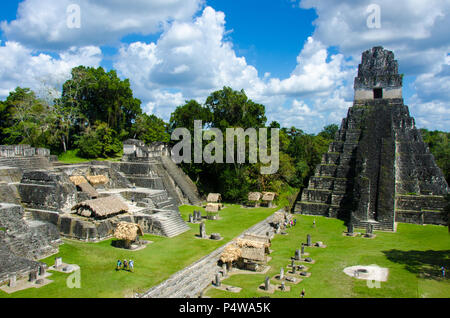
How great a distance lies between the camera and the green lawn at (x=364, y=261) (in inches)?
522

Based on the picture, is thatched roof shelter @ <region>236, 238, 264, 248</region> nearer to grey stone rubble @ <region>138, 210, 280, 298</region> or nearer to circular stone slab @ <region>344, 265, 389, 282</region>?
grey stone rubble @ <region>138, 210, 280, 298</region>

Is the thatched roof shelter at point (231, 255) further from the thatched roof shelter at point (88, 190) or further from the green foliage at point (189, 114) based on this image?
the green foliage at point (189, 114)

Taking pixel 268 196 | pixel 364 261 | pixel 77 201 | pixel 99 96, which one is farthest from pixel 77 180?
pixel 364 261

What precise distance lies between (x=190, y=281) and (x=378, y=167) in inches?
763

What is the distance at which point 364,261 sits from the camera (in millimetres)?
16719

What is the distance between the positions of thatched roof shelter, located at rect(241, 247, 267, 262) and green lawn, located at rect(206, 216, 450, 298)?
823mm

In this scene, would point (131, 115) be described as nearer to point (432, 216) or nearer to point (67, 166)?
point (67, 166)

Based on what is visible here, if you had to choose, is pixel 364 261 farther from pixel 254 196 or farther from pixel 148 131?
pixel 148 131

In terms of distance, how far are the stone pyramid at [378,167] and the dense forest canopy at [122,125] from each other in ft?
19.3

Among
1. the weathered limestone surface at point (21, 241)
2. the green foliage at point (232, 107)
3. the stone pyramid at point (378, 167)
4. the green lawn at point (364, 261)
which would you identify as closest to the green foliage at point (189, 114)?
the green foliage at point (232, 107)

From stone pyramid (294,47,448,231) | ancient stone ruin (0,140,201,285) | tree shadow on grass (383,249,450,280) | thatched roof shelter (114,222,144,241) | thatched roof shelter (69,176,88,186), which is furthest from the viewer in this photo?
stone pyramid (294,47,448,231)

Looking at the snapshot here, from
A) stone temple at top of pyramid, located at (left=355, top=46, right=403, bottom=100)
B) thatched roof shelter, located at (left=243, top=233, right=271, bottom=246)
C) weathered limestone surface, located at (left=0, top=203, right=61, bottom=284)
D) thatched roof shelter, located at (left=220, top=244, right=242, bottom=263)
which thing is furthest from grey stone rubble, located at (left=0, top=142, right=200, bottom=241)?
stone temple at top of pyramid, located at (left=355, top=46, right=403, bottom=100)

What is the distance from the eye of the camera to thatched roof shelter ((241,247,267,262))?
15.9m

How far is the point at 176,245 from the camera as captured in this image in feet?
63.3
